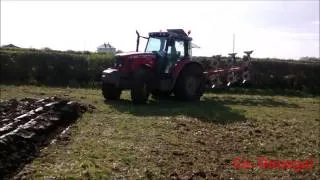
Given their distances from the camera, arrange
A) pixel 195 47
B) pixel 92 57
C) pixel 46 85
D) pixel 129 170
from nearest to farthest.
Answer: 1. pixel 129 170
2. pixel 195 47
3. pixel 46 85
4. pixel 92 57

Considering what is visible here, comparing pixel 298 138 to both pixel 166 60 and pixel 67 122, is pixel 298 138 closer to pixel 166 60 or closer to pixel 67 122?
pixel 67 122

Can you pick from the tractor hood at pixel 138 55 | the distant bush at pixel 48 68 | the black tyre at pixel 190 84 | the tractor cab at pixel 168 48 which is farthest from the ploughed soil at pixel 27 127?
the distant bush at pixel 48 68

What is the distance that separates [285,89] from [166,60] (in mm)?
9825

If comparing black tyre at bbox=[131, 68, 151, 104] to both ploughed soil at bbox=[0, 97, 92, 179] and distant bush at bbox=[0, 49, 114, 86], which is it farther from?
distant bush at bbox=[0, 49, 114, 86]

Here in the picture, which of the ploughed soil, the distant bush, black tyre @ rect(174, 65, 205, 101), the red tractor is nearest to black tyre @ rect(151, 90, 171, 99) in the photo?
the red tractor

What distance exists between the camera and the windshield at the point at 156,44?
17938 millimetres

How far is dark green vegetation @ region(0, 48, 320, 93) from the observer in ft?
78.4

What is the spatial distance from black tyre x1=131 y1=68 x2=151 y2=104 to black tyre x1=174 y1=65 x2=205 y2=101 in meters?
1.56

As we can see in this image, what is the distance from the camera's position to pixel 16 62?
23953 mm

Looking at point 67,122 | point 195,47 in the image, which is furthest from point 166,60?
point 67,122

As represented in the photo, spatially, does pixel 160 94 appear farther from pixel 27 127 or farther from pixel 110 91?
pixel 27 127

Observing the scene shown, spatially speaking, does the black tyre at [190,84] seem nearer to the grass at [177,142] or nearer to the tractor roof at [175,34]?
the grass at [177,142]

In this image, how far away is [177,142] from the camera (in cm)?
1058

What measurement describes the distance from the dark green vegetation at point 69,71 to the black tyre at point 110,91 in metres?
5.99
